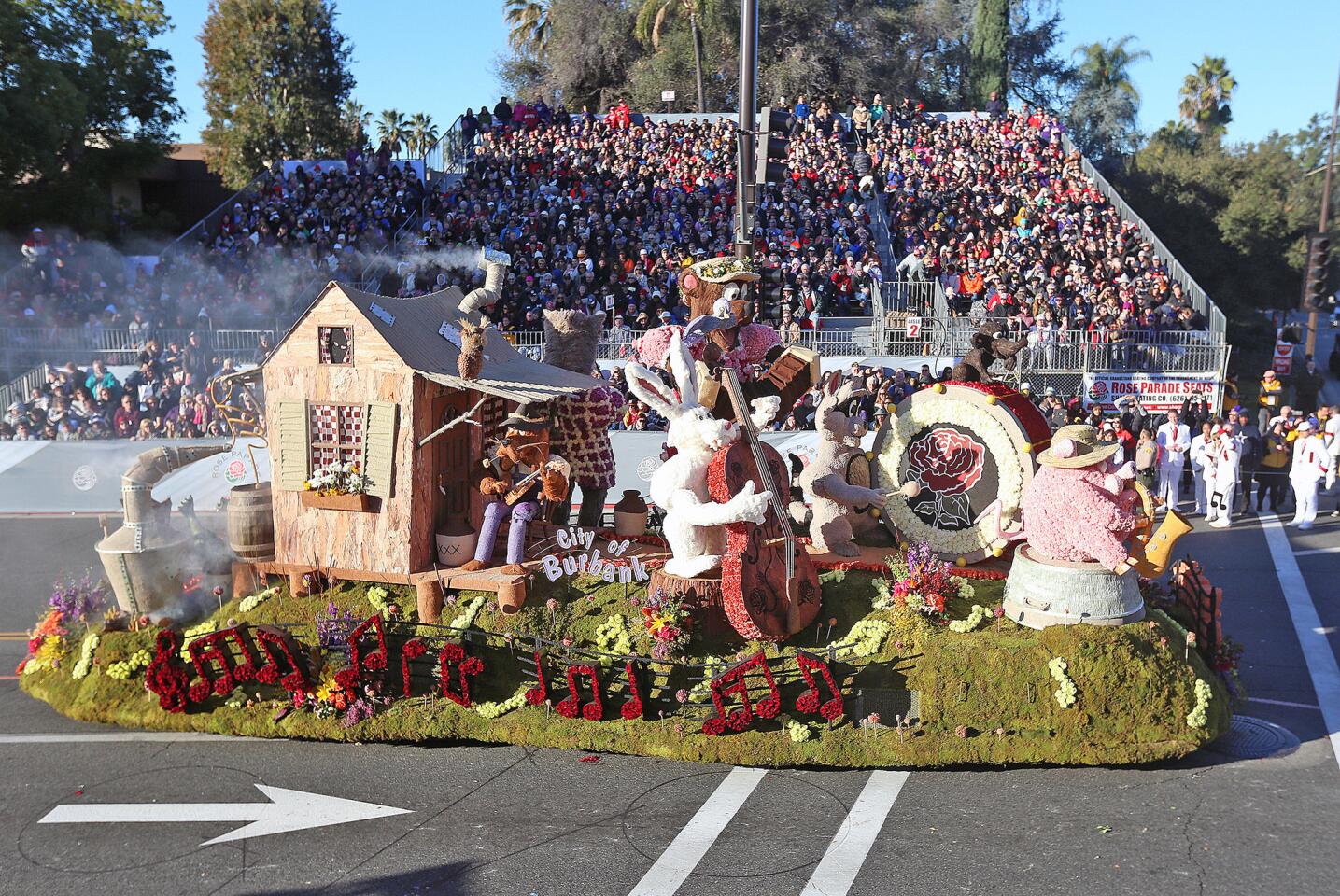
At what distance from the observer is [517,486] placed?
9.77 m

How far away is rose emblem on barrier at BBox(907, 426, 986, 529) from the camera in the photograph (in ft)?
32.4

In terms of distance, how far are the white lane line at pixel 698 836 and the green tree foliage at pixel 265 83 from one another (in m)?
32.1

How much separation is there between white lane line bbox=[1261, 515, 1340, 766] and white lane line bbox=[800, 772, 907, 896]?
11.6ft

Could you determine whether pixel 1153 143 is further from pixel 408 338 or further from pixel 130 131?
pixel 408 338

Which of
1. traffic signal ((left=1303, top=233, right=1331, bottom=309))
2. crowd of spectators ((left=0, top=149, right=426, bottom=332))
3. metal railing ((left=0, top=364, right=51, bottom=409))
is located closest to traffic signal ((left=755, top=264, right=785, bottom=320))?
crowd of spectators ((left=0, top=149, right=426, bottom=332))

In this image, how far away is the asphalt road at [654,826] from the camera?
695 centimetres

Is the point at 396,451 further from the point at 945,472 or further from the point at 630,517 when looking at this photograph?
the point at 945,472

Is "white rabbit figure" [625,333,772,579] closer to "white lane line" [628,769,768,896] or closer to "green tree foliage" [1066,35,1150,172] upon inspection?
"white lane line" [628,769,768,896]

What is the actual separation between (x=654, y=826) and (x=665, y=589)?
201 cm

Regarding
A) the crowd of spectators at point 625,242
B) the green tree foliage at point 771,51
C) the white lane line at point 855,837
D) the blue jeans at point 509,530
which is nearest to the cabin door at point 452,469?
the blue jeans at point 509,530

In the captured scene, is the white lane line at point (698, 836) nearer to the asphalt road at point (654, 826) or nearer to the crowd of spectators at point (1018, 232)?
the asphalt road at point (654, 826)

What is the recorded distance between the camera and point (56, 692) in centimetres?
981

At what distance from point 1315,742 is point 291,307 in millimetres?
20602

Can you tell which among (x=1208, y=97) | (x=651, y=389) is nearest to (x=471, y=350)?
(x=651, y=389)
